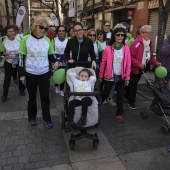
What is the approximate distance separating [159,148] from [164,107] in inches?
33.7

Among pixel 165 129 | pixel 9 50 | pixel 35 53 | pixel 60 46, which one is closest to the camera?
pixel 35 53

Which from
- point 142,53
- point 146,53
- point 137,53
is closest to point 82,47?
point 137,53

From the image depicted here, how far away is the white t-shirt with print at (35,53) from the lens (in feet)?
11.4

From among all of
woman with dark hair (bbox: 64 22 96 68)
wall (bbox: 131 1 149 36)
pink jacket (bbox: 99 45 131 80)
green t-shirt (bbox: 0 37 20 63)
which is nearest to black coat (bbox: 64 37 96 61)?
woman with dark hair (bbox: 64 22 96 68)

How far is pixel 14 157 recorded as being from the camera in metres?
3.07

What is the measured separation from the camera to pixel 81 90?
3.36 metres

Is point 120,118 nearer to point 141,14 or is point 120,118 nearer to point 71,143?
point 71,143

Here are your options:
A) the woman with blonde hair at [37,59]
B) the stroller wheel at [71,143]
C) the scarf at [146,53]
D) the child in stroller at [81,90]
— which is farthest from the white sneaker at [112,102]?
the stroller wheel at [71,143]

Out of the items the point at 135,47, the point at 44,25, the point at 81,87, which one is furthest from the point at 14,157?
the point at 135,47

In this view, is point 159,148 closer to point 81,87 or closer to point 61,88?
point 81,87

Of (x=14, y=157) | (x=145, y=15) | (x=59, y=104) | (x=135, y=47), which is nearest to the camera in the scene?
(x=14, y=157)

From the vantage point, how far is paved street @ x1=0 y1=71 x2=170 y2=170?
2.97m

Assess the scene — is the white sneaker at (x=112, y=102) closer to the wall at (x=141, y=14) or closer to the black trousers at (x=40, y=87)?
the black trousers at (x=40, y=87)

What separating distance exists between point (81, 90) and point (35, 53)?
40.5 inches
